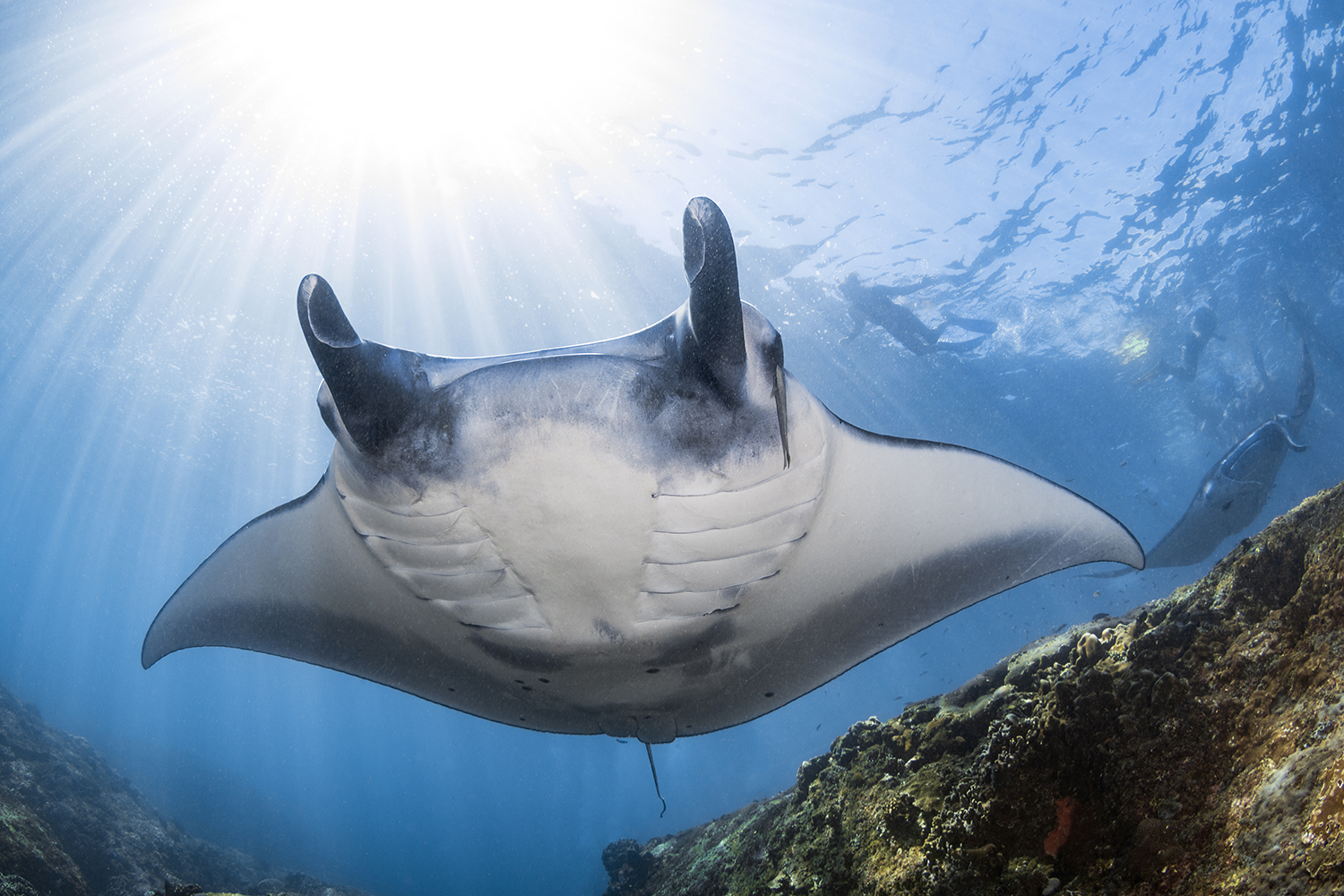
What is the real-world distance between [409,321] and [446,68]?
8.30 m

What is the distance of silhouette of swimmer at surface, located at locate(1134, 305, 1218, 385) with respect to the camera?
16328 millimetres

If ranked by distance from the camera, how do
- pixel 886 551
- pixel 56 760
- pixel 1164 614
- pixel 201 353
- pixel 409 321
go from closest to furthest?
pixel 1164 614 → pixel 886 551 → pixel 56 760 → pixel 409 321 → pixel 201 353

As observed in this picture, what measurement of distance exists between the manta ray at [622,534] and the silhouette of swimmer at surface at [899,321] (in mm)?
15187

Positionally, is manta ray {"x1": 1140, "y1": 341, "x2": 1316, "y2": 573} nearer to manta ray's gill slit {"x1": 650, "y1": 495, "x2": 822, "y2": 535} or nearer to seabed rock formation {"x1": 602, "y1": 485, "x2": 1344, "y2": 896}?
seabed rock formation {"x1": 602, "y1": 485, "x2": 1344, "y2": 896}

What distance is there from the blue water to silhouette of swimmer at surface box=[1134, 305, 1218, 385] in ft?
1.25

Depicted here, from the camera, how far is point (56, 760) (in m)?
11.1

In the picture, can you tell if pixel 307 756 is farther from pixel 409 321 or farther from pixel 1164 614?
pixel 1164 614

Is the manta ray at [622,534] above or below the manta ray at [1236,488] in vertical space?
below

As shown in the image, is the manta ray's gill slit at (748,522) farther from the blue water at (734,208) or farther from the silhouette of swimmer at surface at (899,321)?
the silhouette of swimmer at surface at (899,321)

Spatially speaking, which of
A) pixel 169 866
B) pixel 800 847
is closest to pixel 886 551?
pixel 800 847

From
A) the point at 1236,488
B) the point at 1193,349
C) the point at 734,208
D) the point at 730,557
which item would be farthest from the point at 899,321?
the point at 730,557

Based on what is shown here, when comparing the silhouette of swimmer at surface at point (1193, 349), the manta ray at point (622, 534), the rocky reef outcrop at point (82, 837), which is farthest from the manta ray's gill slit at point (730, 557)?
the silhouette of swimmer at surface at point (1193, 349)

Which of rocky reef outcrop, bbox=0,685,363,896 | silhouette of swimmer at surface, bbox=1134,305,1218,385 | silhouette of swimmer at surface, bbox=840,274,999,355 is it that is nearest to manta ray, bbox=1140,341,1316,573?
silhouette of swimmer at surface, bbox=1134,305,1218,385

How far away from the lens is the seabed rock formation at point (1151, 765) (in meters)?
1.12
